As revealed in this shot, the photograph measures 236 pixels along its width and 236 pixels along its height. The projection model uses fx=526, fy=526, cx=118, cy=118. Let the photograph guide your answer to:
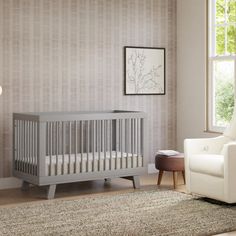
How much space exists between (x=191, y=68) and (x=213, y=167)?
2.31 metres

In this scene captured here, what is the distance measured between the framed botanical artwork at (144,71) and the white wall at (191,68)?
0.90ft

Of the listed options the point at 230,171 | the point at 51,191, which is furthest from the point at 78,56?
the point at 230,171

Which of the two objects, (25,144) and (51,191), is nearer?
(51,191)

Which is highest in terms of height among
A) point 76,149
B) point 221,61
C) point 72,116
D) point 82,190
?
point 221,61

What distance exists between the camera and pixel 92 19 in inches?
246

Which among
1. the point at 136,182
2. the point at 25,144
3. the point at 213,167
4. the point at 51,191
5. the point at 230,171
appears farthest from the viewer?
the point at 136,182

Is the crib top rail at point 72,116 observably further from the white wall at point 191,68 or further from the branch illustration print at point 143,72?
the white wall at point 191,68

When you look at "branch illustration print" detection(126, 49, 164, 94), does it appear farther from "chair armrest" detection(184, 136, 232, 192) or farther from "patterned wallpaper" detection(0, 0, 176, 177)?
"chair armrest" detection(184, 136, 232, 192)

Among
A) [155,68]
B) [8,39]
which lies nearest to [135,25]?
[155,68]

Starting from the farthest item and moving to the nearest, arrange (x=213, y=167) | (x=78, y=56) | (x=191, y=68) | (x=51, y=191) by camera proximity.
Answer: (x=191, y=68)
(x=78, y=56)
(x=51, y=191)
(x=213, y=167)

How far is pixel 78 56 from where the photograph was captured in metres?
6.16

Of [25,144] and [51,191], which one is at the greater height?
[25,144]

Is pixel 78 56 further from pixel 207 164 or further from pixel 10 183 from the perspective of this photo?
pixel 207 164

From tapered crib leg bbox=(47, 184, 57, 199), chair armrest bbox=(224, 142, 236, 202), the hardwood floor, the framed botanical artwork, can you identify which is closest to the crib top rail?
tapered crib leg bbox=(47, 184, 57, 199)
